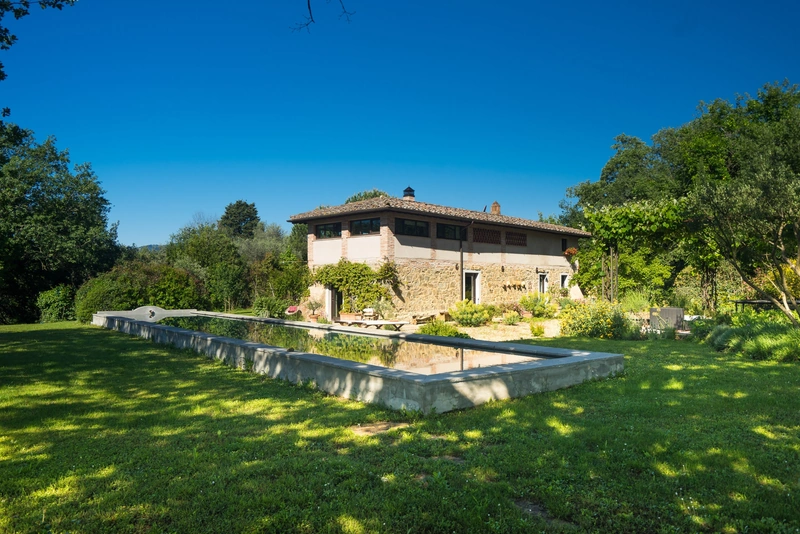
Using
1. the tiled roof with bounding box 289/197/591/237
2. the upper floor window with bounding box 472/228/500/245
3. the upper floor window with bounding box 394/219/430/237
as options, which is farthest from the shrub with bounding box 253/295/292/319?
the upper floor window with bounding box 472/228/500/245

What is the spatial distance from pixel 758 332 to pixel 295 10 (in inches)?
398

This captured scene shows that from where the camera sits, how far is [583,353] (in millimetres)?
7508

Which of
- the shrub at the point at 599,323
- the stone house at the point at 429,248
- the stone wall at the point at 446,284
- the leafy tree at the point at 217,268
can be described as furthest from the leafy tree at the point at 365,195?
the shrub at the point at 599,323

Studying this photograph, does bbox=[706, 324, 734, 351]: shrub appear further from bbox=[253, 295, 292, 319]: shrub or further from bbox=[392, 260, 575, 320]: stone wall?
bbox=[253, 295, 292, 319]: shrub

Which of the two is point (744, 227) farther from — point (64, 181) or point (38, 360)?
point (64, 181)

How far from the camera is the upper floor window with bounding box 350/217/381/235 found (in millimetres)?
19547

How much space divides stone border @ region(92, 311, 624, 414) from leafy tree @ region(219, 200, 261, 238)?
5267cm

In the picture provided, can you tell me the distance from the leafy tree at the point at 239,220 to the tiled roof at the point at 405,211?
129 feet

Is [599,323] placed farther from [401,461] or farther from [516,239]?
[516,239]

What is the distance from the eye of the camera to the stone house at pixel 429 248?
1955cm

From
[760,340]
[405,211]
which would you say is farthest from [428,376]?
[405,211]

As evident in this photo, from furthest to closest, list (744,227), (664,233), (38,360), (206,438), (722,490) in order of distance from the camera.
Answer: (664,233), (38,360), (744,227), (206,438), (722,490)

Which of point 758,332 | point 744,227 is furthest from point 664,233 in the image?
point 744,227

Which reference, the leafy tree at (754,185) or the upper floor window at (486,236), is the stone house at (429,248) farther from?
the leafy tree at (754,185)
